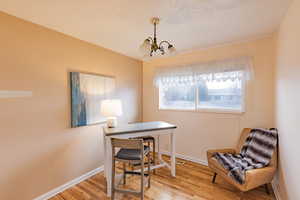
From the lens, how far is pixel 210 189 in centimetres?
219

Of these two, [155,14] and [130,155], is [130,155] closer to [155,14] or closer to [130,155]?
[130,155]

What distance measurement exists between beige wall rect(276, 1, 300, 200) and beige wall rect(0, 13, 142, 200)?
278 cm

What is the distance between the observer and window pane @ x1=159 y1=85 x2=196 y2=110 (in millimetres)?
3209

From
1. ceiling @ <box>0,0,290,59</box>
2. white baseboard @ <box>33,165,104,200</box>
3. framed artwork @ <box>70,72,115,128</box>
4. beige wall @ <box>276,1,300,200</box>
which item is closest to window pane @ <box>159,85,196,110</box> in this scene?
ceiling @ <box>0,0,290,59</box>

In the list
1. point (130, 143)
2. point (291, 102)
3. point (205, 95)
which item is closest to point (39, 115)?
point (130, 143)

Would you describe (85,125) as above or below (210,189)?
above

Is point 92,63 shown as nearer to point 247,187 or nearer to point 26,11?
point 26,11

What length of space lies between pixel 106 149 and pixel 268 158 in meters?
2.31

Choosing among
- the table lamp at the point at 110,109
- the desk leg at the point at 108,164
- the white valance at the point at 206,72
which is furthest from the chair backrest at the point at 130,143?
the white valance at the point at 206,72

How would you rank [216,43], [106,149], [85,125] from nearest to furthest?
[106,149] → [85,125] → [216,43]

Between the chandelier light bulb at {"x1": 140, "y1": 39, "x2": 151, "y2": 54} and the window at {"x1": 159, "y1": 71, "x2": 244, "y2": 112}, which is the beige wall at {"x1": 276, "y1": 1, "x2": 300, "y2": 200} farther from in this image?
the chandelier light bulb at {"x1": 140, "y1": 39, "x2": 151, "y2": 54}

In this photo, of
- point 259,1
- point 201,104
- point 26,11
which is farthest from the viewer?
point 201,104

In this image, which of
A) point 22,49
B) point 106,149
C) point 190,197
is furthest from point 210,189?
point 22,49

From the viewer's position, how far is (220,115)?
277 centimetres
